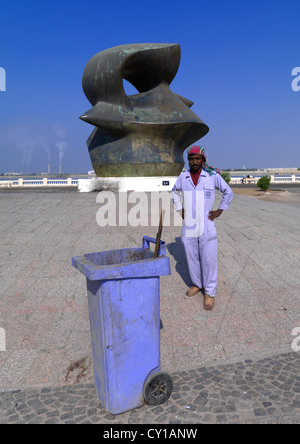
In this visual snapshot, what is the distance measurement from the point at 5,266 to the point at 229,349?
11.9ft

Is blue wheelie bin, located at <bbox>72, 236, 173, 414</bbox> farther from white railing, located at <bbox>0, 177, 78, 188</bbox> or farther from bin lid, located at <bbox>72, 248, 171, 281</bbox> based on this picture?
→ white railing, located at <bbox>0, 177, 78, 188</bbox>

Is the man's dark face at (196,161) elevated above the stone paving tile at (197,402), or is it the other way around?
the man's dark face at (196,161)

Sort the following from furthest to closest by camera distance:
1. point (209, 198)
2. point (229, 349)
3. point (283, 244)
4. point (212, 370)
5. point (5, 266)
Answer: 1. point (283, 244)
2. point (5, 266)
3. point (209, 198)
4. point (229, 349)
5. point (212, 370)

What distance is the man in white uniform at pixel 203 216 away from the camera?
4059 millimetres

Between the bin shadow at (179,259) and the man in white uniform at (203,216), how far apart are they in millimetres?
628

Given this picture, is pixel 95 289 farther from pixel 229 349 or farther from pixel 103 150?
pixel 103 150

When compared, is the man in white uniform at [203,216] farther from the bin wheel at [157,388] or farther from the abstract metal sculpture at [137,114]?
the abstract metal sculpture at [137,114]

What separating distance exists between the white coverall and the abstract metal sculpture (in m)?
6.55

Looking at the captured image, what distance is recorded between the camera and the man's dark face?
3961mm

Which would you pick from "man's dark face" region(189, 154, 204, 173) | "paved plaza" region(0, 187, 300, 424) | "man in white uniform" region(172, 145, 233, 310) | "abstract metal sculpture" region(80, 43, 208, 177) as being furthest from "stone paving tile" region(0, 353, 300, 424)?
"abstract metal sculpture" region(80, 43, 208, 177)

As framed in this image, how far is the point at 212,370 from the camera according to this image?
295 centimetres

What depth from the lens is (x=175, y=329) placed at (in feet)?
12.0

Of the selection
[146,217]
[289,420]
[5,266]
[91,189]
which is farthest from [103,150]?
[289,420]

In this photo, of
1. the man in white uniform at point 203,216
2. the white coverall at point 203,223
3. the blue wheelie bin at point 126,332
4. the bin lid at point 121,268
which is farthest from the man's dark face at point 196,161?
the blue wheelie bin at point 126,332
